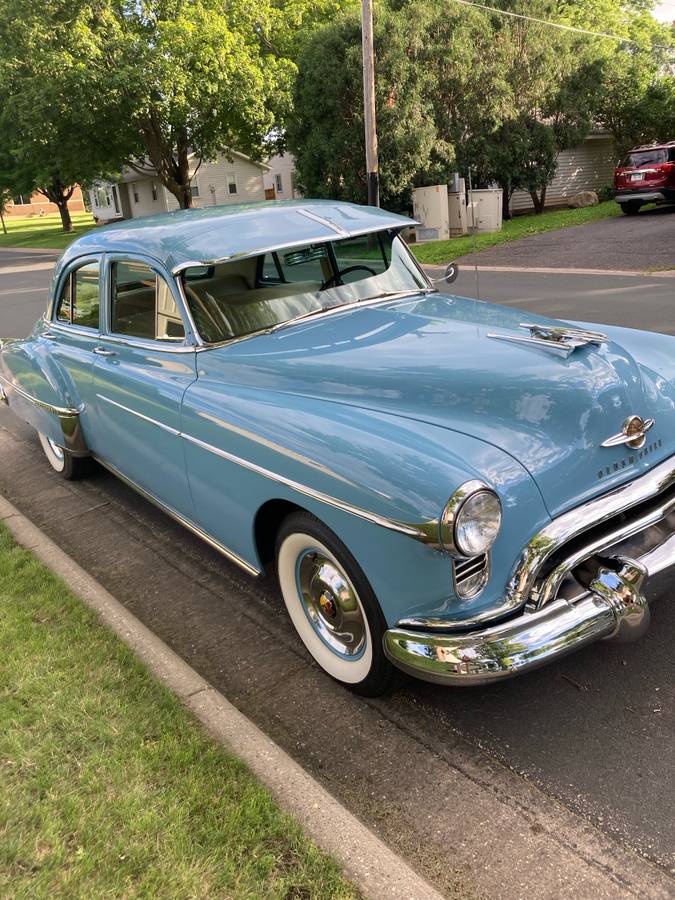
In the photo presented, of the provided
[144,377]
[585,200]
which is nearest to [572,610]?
[144,377]

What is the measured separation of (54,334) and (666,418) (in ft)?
12.3

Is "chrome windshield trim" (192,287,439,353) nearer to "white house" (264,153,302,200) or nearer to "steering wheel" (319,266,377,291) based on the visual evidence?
"steering wheel" (319,266,377,291)

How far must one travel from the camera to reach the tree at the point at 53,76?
69.9ft

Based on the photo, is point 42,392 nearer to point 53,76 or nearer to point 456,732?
point 456,732

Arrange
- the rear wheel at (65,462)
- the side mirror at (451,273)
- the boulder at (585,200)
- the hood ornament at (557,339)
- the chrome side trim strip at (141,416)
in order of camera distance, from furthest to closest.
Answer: the boulder at (585,200) < the rear wheel at (65,462) < the side mirror at (451,273) < the chrome side trim strip at (141,416) < the hood ornament at (557,339)

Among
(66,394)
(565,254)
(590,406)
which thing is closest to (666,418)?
(590,406)

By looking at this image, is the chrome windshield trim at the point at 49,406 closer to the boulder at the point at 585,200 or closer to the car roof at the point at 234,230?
the car roof at the point at 234,230

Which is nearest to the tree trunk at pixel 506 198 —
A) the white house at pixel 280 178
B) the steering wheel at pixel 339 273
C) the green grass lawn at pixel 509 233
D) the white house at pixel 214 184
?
the green grass lawn at pixel 509 233

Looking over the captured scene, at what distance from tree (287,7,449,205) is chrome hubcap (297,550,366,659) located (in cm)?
1944

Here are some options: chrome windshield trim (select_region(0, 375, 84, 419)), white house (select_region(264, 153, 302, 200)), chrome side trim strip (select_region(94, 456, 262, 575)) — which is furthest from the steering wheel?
Result: white house (select_region(264, 153, 302, 200))

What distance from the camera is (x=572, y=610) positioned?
2.26 meters

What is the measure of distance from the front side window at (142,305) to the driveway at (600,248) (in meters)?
9.05

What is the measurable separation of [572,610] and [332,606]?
0.91 metres

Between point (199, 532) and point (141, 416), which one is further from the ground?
point (141, 416)
